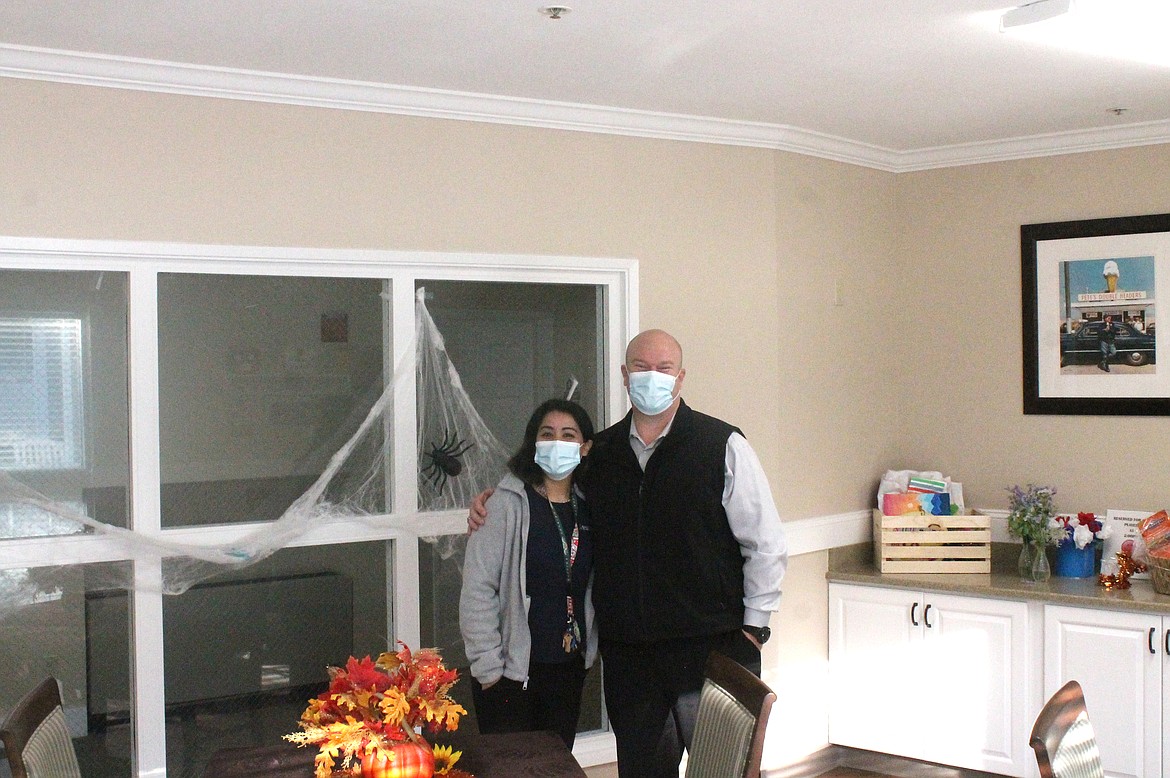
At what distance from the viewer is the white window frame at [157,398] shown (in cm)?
311

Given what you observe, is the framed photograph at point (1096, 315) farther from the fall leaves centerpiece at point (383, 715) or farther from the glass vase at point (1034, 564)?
the fall leaves centerpiece at point (383, 715)

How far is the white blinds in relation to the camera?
10.0 ft

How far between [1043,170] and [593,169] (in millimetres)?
1860

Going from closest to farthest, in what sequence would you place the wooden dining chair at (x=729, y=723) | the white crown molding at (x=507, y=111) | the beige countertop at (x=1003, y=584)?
the wooden dining chair at (x=729, y=723) < the white crown molding at (x=507, y=111) < the beige countertop at (x=1003, y=584)

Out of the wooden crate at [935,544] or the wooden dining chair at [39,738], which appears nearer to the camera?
the wooden dining chair at [39,738]

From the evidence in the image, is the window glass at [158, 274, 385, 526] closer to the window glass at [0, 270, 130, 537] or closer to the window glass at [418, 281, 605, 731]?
the window glass at [0, 270, 130, 537]

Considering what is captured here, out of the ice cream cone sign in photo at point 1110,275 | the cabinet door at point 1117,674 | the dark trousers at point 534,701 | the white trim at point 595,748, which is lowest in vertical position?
the white trim at point 595,748

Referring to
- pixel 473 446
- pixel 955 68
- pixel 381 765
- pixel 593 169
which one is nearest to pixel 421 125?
pixel 593 169

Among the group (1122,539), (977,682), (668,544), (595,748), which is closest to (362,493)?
(668,544)

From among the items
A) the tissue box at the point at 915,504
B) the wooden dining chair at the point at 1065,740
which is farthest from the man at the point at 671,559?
the tissue box at the point at 915,504

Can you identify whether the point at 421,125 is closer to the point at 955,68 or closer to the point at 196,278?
the point at 196,278

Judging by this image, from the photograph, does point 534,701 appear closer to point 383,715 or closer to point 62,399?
point 383,715

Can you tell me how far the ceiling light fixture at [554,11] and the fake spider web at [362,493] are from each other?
111cm

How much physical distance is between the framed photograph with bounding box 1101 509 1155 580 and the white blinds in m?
3.51
